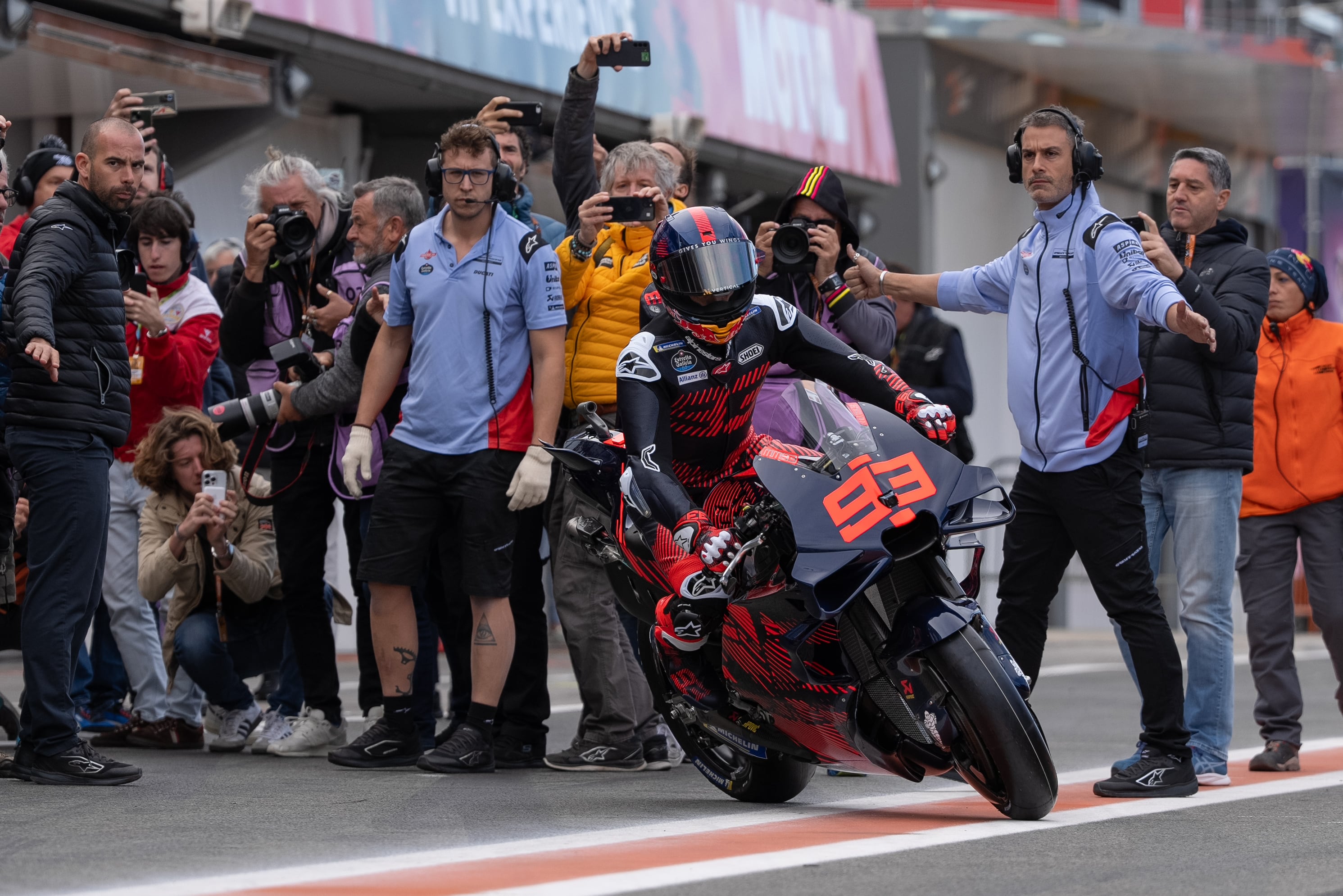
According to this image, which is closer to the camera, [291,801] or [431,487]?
[291,801]

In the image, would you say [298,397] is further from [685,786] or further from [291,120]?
[291,120]

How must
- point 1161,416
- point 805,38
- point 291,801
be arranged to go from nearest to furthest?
point 291,801, point 1161,416, point 805,38

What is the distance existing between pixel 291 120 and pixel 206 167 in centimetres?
69

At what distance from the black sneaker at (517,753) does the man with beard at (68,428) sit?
1.44 metres

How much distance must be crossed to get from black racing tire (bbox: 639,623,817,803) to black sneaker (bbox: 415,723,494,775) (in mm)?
1141

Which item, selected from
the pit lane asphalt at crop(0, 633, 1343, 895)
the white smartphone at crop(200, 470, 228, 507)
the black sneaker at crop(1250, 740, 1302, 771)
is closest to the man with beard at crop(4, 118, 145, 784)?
the pit lane asphalt at crop(0, 633, 1343, 895)

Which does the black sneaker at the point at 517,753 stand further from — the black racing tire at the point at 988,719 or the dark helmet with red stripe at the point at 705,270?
the black racing tire at the point at 988,719

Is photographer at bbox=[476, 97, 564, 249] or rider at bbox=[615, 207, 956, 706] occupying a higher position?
photographer at bbox=[476, 97, 564, 249]

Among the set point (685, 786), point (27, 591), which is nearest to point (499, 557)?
point (685, 786)

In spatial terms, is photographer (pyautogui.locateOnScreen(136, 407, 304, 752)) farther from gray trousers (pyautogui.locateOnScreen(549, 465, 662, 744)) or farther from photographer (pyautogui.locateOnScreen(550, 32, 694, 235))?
photographer (pyautogui.locateOnScreen(550, 32, 694, 235))

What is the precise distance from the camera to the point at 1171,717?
6.81 meters

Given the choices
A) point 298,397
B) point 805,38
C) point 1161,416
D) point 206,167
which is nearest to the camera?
point 1161,416

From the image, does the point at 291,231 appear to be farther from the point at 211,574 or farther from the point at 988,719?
the point at 988,719

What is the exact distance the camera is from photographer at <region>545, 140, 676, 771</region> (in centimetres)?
787
